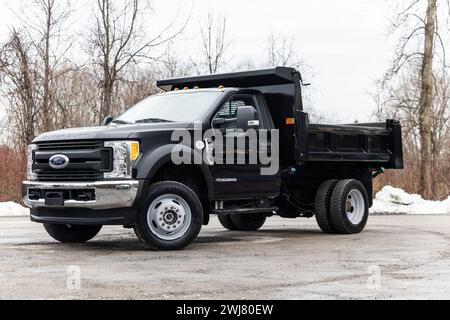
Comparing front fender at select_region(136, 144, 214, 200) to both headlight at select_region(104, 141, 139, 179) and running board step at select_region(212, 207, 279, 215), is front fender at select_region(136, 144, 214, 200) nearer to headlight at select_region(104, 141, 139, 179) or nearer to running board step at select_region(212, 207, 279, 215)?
headlight at select_region(104, 141, 139, 179)

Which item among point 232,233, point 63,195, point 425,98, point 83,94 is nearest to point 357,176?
point 232,233

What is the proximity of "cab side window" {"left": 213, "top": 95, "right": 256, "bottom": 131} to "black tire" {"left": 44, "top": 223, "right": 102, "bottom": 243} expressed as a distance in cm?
246

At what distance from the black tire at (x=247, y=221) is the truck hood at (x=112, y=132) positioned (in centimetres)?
378

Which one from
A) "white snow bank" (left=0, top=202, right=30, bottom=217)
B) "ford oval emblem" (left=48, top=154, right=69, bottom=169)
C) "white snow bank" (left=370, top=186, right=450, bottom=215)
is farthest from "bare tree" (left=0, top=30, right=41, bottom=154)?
"ford oval emblem" (left=48, top=154, right=69, bottom=169)

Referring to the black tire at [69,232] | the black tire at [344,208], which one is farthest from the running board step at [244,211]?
the black tire at [69,232]

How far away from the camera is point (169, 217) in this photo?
10.1 m

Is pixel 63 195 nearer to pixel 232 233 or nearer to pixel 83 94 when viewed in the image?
pixel 232 233

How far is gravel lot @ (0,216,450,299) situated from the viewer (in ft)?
22.4

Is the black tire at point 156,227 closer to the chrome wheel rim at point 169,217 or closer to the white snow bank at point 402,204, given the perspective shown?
the chrome wheel rim at point 169,217

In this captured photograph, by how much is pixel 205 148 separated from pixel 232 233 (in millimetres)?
3198

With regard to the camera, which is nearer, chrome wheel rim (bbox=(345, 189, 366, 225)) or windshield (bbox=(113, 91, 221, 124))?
windshield (bbox=(113, 91, 221, 124))

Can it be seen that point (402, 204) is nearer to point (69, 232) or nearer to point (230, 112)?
point (230, 112)

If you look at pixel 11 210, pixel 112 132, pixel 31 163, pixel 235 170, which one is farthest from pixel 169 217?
pixel 11 210

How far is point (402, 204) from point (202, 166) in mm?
12317
